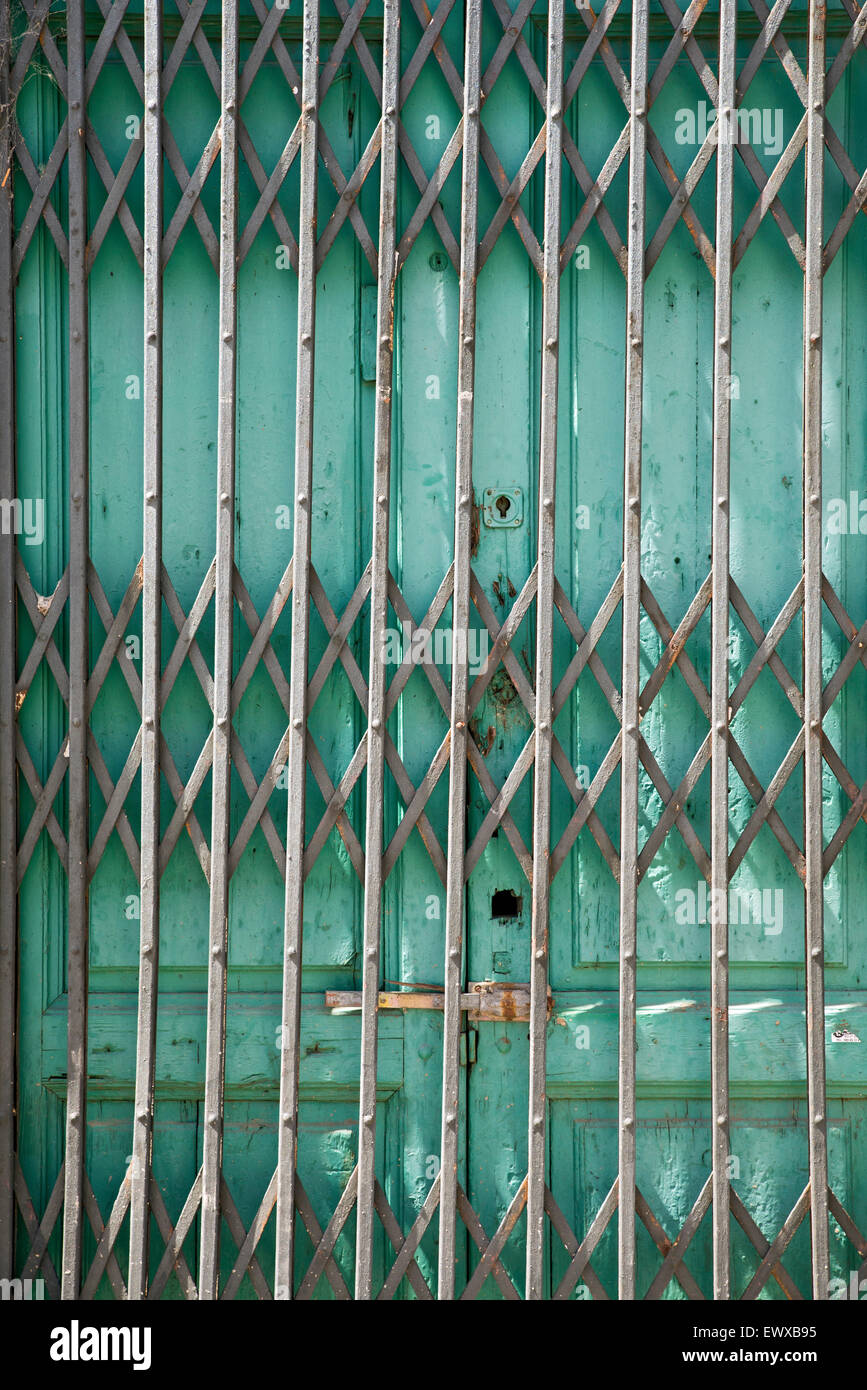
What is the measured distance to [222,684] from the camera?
238cm

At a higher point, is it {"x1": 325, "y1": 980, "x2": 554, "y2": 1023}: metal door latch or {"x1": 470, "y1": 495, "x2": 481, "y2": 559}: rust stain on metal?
{"x1": 470, "y1": 495, "x2": 481, "y2": 559}: rust stain on metal

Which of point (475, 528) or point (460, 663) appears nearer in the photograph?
point (460, 663)

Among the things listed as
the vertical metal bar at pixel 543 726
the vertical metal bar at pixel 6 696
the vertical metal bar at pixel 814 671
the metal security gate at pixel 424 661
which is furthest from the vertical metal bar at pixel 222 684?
the vertical metal bar at pixel 814 671

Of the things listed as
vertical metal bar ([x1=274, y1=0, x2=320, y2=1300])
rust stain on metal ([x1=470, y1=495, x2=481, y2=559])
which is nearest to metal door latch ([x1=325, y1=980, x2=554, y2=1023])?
vertical metal bar ([x1=274, y1=0, x2=320, y2=1300])

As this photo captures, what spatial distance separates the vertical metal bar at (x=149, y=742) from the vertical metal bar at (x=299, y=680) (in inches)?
12.3

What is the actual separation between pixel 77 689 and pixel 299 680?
528 mm

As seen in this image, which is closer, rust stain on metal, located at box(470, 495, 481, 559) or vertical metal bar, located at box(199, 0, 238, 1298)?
vertical metal bar, located at box(199, 0, 238, 1298)

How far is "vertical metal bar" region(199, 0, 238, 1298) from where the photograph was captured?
2.35 m

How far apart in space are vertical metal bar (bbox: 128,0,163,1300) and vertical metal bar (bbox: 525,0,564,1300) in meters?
Answer: 0.88

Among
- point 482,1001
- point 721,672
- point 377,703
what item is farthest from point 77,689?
point 721,672

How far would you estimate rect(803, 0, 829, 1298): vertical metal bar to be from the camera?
2336mm

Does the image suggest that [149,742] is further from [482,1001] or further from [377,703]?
[482,1001]

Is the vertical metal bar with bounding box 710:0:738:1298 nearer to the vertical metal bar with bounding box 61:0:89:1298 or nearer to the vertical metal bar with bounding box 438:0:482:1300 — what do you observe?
the vertical metal bar with bounding box 438:0:482:1300

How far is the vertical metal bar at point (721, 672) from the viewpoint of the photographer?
2324 mm
